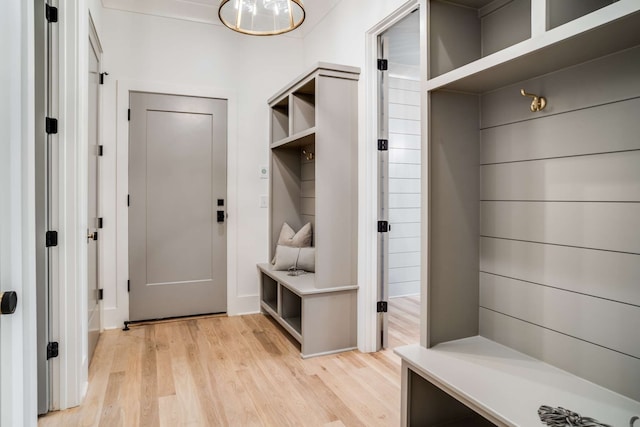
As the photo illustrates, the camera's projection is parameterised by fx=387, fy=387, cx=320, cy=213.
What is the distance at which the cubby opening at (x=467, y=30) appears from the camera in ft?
5.43

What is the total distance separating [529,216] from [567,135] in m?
0.34

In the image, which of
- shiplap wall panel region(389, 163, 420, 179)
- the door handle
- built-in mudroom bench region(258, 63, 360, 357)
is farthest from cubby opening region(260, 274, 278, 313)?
the door handle

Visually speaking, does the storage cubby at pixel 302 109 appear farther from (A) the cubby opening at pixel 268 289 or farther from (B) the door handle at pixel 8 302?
(B) the door handle at pixel 8 302

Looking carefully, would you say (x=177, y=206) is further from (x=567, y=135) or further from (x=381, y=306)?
(x=567, y=135)

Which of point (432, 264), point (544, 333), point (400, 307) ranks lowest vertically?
point (400, 307)

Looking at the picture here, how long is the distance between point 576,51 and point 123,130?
3501mm

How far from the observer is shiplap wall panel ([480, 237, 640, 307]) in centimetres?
127

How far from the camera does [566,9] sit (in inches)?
49.9

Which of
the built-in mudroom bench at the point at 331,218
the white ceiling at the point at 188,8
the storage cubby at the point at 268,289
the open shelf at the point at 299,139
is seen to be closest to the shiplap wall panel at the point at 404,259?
the storage cubby at the point at 268,289

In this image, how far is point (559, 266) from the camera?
148 centimetres

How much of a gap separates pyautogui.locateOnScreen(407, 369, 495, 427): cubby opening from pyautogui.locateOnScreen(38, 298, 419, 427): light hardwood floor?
0.42 metres

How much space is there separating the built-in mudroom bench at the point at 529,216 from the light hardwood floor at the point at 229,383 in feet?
2.37

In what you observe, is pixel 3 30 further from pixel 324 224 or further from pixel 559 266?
pixel 324 224

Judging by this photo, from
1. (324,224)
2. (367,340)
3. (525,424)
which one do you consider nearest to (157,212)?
(324,224)
